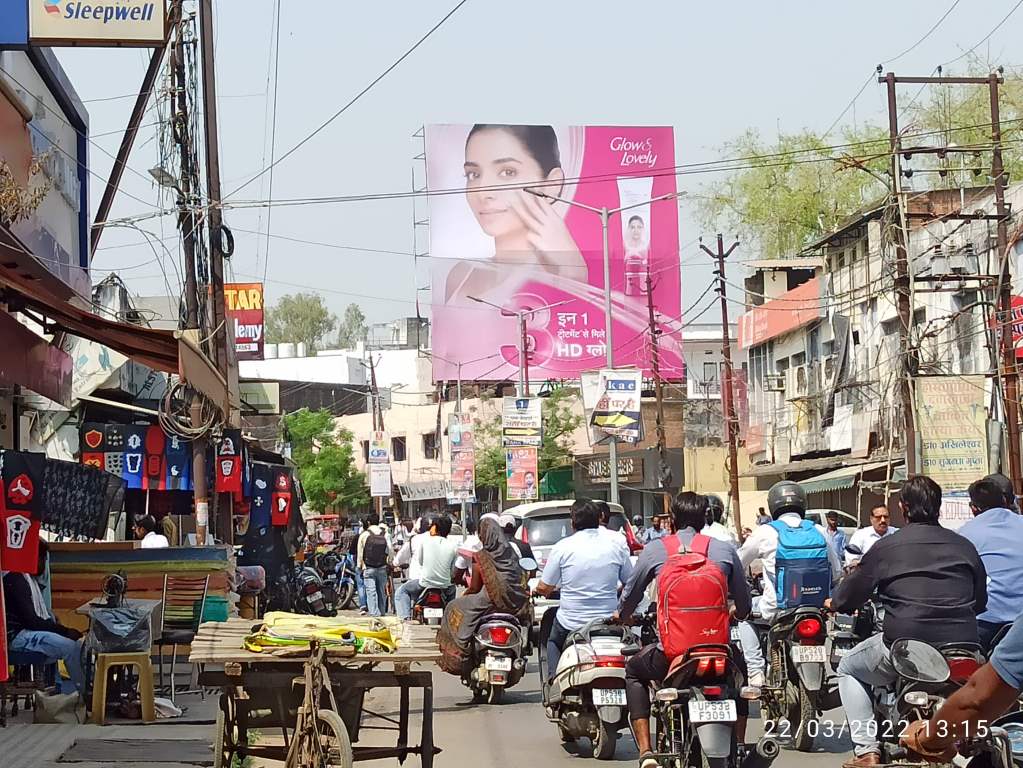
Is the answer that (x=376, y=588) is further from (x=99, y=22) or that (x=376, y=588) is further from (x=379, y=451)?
(x=379, y=451)

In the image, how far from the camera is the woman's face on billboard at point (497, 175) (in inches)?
2527

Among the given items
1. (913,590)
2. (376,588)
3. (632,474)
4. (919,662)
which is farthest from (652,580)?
(632,474)

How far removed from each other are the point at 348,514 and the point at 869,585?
6696 cm

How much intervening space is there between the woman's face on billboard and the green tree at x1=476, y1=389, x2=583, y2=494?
7.91 meters

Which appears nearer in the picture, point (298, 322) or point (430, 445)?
point (430, 445)

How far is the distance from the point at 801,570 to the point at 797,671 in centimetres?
75

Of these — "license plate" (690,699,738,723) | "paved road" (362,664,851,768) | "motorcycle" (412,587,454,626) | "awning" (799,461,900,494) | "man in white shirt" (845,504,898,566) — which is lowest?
"paved road" (362,664,851,768)

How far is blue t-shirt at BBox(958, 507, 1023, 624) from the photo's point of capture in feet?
26.8

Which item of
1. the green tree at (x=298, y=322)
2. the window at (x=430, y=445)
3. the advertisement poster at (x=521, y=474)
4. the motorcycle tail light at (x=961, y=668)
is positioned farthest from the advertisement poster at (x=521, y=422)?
the green tree at (x=298, y=322)

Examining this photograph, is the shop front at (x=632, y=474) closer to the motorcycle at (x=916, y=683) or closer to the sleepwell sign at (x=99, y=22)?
the sleepwell sign at (x=99, y=22)

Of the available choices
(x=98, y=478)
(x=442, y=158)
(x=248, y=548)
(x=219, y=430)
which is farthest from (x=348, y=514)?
(x=98, y=478)

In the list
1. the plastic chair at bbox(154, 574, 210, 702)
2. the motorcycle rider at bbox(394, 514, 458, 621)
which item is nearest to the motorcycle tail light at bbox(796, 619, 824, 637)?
the plastic chair at bbox(154, 574, 210, 702)

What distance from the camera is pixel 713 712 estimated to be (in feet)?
24.3

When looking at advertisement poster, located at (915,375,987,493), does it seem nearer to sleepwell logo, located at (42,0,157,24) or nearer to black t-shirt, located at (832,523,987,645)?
sleepwell logo, located at (42,0,157,24)
